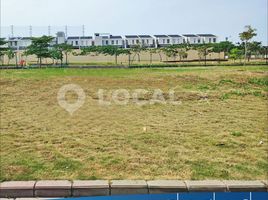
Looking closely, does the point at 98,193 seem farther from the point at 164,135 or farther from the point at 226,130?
the point at 226,130

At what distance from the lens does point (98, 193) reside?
4191 mm

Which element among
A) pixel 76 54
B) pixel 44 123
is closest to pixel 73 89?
pixel 44 123

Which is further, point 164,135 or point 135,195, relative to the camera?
point 164,135

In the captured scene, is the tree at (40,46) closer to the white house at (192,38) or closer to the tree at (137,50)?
the tree at (137,50)

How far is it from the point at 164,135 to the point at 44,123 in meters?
2.36

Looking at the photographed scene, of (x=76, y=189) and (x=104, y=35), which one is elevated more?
(x=104, y=35)

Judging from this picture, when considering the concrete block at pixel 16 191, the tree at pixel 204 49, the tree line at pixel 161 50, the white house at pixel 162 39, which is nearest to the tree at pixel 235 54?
the tree line at pixel 161 50

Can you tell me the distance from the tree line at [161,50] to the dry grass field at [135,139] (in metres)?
34.1

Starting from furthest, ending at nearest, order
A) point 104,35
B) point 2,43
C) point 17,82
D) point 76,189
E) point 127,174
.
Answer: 1. point 104,35
2. point 2,43
3. point 17,82
4. point 127,174
5. point 76,189

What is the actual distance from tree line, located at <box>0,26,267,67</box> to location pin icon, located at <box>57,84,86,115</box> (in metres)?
31.9

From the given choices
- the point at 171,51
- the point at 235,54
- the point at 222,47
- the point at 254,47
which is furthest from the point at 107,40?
the point at 235,54

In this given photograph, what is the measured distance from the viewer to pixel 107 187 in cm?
422

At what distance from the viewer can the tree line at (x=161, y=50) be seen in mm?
43750

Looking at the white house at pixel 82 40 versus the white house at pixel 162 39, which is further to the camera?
the white house at pixel 162 39
